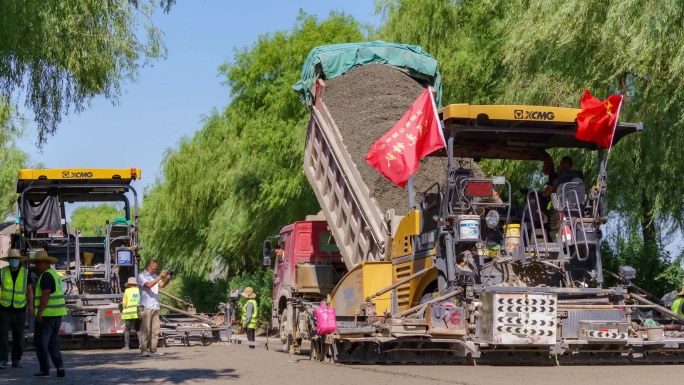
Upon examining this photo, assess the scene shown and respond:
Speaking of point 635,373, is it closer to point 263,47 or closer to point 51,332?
point 51,332

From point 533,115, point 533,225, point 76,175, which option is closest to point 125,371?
point 533,225

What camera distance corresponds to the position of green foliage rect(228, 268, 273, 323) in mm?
31359

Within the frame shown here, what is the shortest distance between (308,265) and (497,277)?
6576 mm

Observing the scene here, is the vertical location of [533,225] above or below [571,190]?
below

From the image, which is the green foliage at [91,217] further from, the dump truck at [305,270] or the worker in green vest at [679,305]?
the worker in green vest at [679,305]

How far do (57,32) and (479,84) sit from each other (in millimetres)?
11796

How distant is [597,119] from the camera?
1454cm

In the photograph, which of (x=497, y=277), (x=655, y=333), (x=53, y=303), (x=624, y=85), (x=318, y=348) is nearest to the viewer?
(x=53, y=303)

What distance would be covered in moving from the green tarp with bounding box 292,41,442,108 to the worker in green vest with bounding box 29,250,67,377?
740cm

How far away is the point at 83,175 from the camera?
70.7 feet

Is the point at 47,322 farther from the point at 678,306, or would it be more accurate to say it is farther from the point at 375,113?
the point at 678,306

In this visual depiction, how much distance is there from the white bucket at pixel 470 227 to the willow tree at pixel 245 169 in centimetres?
1509

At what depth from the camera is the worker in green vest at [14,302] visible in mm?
14930

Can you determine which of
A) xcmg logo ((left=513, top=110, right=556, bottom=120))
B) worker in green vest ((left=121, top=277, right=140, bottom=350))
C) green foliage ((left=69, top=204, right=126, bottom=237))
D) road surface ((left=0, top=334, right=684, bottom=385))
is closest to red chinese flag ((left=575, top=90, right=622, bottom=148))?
xcmg logo ((left=513, top=110, right=556, bottom=120))
